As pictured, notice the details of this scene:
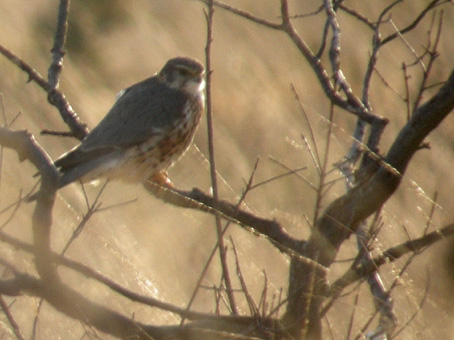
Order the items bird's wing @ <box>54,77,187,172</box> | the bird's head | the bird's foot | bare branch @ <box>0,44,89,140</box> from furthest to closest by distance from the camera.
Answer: the bird's head → the bird's foot → bird's wing @ <box>54,77,187,172</box> → bare branch @ <box>0,44,89,140</box>

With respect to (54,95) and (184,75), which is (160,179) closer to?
(184,75)

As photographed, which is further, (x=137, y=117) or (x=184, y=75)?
(x=184, y=75)

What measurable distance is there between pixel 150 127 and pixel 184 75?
0.34 m

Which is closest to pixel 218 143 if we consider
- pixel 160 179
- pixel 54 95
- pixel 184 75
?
pixel 184 75

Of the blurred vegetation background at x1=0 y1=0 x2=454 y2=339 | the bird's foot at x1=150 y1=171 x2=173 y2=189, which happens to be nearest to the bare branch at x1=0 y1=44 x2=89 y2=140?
the blurred vegetation background at x1=0 y1=0 x2=454 y2=339

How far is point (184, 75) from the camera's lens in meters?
4.35

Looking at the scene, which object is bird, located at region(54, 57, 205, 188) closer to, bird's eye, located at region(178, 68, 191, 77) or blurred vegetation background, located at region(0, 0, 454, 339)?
bird's eye, located at region(178, 68, 191, 77)

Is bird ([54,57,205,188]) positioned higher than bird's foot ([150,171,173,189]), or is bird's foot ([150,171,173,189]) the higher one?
bird ([54,57,205,188])

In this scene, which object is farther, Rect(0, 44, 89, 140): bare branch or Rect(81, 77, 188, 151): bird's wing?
Rect(81, 77, 188, 151): bird's wing

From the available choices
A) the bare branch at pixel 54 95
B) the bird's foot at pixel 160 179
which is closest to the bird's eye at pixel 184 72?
the bird's foot at pixel 160 179

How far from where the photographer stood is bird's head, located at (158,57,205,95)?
14.2ft

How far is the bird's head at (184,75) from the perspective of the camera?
434 centimetres

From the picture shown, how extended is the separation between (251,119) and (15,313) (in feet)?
9.64

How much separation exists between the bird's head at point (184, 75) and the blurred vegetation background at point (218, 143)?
485 millimetres
